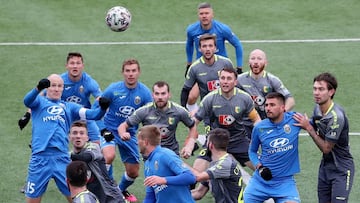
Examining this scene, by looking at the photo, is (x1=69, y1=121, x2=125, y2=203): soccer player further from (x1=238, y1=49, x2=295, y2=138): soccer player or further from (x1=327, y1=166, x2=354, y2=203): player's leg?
(x1=238, y1=49, x2=295, y2=138): soccer player

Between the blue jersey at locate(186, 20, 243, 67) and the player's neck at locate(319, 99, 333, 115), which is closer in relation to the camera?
the player's neck at locate(319, 99, 333, 115)

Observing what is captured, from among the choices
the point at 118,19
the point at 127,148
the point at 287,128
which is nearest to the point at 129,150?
the point at 127,148

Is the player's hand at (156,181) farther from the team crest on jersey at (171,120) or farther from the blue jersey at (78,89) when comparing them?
the blue jersey at (78,89)

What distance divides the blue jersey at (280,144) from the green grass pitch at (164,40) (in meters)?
3.50

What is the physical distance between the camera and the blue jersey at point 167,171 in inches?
454

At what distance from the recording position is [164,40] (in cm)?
2200

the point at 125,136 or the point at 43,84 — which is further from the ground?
the point at 43,84

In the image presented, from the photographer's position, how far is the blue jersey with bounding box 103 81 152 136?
14.7 m

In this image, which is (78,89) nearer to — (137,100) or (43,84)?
(137,100)

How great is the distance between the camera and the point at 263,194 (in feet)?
41.5

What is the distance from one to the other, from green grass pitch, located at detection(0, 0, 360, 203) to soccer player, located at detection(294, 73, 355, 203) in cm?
345

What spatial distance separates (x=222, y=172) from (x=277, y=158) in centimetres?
99

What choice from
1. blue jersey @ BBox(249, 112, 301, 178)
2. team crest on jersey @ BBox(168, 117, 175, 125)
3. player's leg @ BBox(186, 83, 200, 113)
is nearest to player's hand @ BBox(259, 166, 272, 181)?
blue jersey @ BBox(249, 112, 301, 178)

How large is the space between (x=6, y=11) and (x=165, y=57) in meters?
4.66
